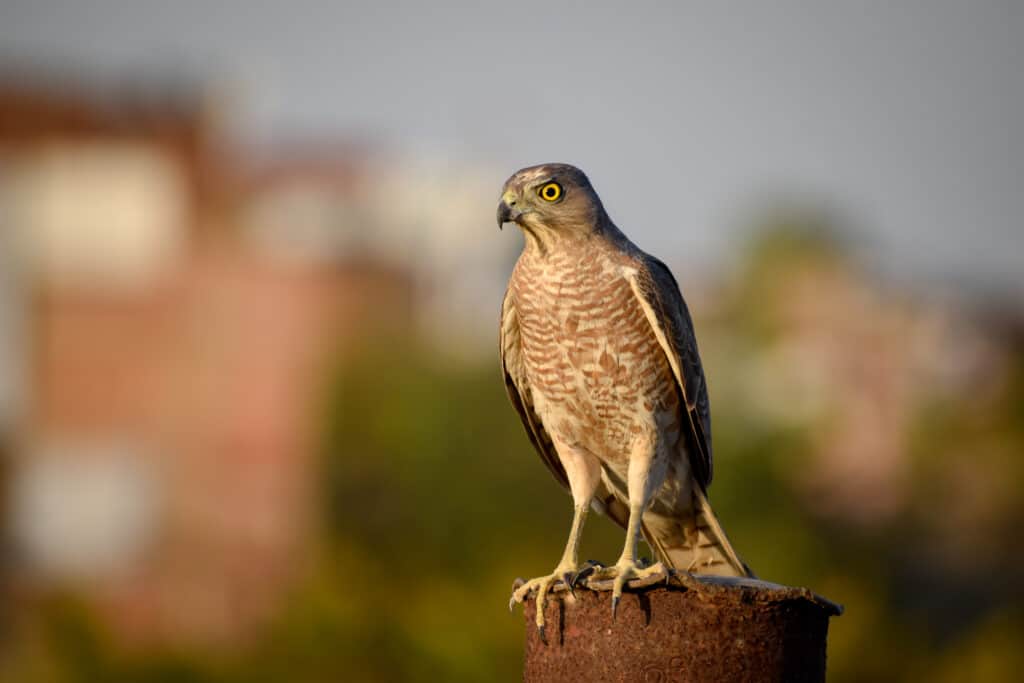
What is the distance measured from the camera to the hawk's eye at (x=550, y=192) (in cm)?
680

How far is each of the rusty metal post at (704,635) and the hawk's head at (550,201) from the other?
189 centimetres

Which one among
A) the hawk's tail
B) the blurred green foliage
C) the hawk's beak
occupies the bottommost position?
the blurred green foliage

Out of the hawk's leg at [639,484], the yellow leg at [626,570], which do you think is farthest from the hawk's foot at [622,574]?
the hawk's leg at [639,484]

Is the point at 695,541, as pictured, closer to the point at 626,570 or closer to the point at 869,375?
the point at 626,570

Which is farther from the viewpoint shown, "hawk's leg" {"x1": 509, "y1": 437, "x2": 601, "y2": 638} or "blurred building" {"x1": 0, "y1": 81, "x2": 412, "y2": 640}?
"blurred building" {"x1": 0, "y1": 81, "x2": 412, "y2": 640}

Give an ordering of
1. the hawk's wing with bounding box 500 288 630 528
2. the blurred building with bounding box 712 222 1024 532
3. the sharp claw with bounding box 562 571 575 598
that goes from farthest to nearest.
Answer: the blurred building with bounding box 712 222 1024 532 < the hawk's wing with bounding box 500 288 630 528 < the sharp claw with bounding box 562 571 575 598

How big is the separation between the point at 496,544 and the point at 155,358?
12.6 metres

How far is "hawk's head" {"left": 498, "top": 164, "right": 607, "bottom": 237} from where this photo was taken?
6.80m

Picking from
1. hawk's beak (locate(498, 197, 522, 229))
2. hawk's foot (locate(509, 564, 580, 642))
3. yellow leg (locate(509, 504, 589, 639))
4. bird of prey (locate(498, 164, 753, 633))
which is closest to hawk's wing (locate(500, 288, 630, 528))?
bird of prey (locate(498, 164, 753, 633))

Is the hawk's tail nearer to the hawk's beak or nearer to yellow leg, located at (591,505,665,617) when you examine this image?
yellow leg, located at (591,505,665,617)

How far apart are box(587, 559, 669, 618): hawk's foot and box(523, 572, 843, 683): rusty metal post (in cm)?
3

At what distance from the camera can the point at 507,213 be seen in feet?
22.3

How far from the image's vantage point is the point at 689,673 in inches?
213

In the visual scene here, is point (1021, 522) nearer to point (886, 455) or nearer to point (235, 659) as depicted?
point (886, 455)
